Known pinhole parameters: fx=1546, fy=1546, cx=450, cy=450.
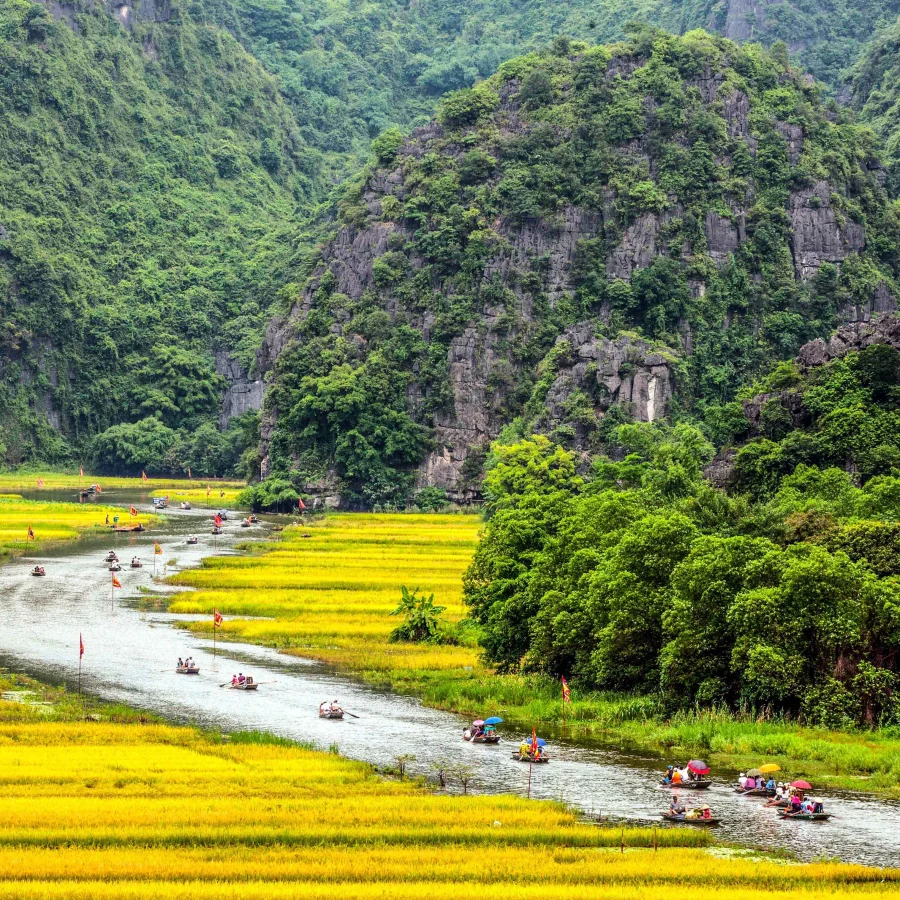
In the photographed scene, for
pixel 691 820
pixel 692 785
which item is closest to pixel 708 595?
pixel 692 785

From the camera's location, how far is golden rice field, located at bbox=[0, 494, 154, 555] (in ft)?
437

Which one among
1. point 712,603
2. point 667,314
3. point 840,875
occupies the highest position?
point 667,314

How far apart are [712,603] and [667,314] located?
436 feet

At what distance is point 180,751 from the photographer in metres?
58.7

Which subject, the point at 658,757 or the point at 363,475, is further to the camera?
the point at 363,475

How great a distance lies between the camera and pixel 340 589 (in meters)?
108

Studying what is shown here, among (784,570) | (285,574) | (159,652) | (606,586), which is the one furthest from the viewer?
(285,574)

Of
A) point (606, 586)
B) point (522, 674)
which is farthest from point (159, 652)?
point (606, 586)

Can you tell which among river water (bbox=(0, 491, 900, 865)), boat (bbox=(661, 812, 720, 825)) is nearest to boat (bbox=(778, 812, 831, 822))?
river water (bbox=(0, 491, 900, 865))

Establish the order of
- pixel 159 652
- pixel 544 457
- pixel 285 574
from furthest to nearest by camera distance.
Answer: pixel 544 457 → pixel 285 574 → pixel 159 652

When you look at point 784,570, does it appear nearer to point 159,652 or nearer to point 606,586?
point 606,586

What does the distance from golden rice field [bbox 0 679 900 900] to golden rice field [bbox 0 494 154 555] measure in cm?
7664

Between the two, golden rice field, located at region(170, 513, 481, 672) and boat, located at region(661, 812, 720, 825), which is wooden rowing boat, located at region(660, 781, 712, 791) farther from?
golden rice field, located at region(170, 513, 481, 672)

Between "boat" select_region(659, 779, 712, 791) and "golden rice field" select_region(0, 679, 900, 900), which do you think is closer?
"golden rice field" select_region(0, 679, 900, 900)
